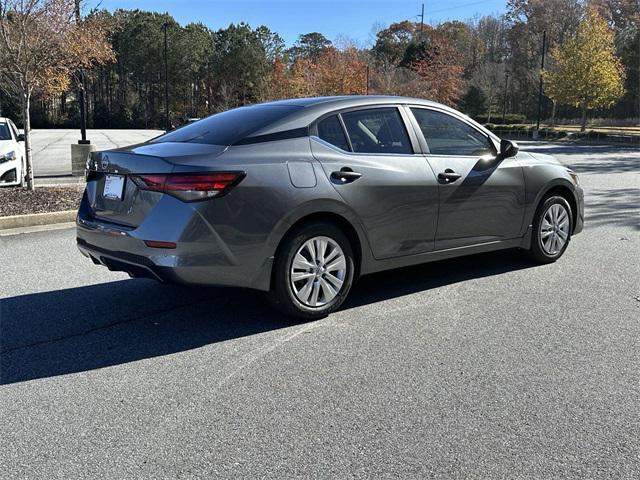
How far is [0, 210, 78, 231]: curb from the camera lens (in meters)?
8.18

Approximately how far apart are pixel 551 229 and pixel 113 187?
422cm

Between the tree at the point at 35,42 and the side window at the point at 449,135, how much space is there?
7.38 metres

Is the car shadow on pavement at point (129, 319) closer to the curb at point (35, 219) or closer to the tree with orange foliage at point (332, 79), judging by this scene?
the curb at point (35, 219)

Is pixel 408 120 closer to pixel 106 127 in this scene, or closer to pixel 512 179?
pixel 512 179

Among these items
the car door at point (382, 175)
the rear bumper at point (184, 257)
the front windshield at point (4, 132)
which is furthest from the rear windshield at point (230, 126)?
the front windshield at point (4, 132)

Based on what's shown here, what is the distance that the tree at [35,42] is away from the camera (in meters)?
9.68

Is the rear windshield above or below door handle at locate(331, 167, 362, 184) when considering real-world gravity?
above

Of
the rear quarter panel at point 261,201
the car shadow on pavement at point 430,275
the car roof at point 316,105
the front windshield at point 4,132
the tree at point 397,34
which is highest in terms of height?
the tree at point 397,34

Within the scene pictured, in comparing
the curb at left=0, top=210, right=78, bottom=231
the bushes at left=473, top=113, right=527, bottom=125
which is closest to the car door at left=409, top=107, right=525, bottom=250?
the curb at left=0, top=210, right=78, bottom=231

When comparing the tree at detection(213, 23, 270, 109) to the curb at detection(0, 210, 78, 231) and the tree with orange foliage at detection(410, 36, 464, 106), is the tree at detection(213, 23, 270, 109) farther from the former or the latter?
the curb at detection(0, 210, 78, 231)

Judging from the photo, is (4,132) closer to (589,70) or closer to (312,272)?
(312,272)

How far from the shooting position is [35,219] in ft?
27.6

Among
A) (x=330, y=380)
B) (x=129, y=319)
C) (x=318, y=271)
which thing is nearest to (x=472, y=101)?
(x=318, y=271)

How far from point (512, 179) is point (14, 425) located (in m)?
4.46
